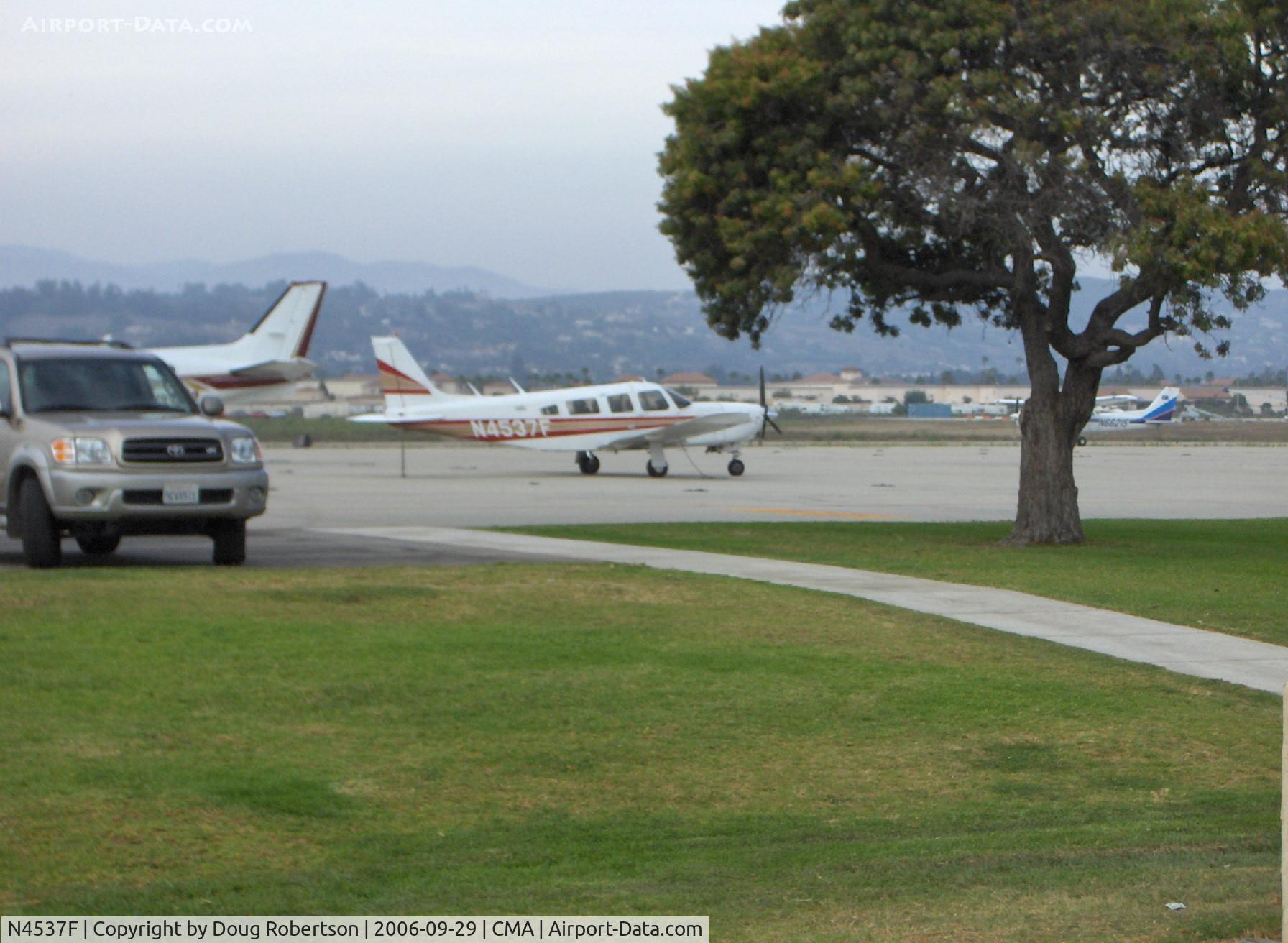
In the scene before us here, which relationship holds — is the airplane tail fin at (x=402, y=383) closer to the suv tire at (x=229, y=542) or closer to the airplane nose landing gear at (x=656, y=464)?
the airplane nose landing gear at (x=656, y=464)

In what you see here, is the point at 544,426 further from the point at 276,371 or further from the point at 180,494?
the point at 180,494

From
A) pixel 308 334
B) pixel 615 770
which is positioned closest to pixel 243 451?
pixel 615 770

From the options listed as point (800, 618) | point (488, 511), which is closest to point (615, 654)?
point (800, 618)

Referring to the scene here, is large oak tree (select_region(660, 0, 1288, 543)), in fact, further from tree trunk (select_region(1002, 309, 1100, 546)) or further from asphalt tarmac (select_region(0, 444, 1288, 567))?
asphalt tarmac (select_region(0, 444, 1288, 567))

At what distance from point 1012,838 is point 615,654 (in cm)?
435

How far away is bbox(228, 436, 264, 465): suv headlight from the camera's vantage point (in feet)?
49.9

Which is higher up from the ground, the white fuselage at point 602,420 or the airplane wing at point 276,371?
the airplane wing at point 276,371

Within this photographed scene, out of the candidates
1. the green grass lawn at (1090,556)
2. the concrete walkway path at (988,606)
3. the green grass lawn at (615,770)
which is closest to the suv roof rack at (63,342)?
the green grass lawn at (615,770)

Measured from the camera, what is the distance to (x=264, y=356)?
51.5 m

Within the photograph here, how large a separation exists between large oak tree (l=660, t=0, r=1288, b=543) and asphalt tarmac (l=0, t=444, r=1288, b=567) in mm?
5821

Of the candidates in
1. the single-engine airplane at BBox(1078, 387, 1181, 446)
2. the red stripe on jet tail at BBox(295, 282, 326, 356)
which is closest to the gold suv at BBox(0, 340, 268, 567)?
the red stripe on jet tail at BBox(295, 282, 326, 356)

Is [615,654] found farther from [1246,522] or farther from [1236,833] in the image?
[1246,522]

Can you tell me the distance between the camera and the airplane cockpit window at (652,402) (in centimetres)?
4388

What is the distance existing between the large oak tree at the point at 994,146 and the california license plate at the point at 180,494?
8.24m
